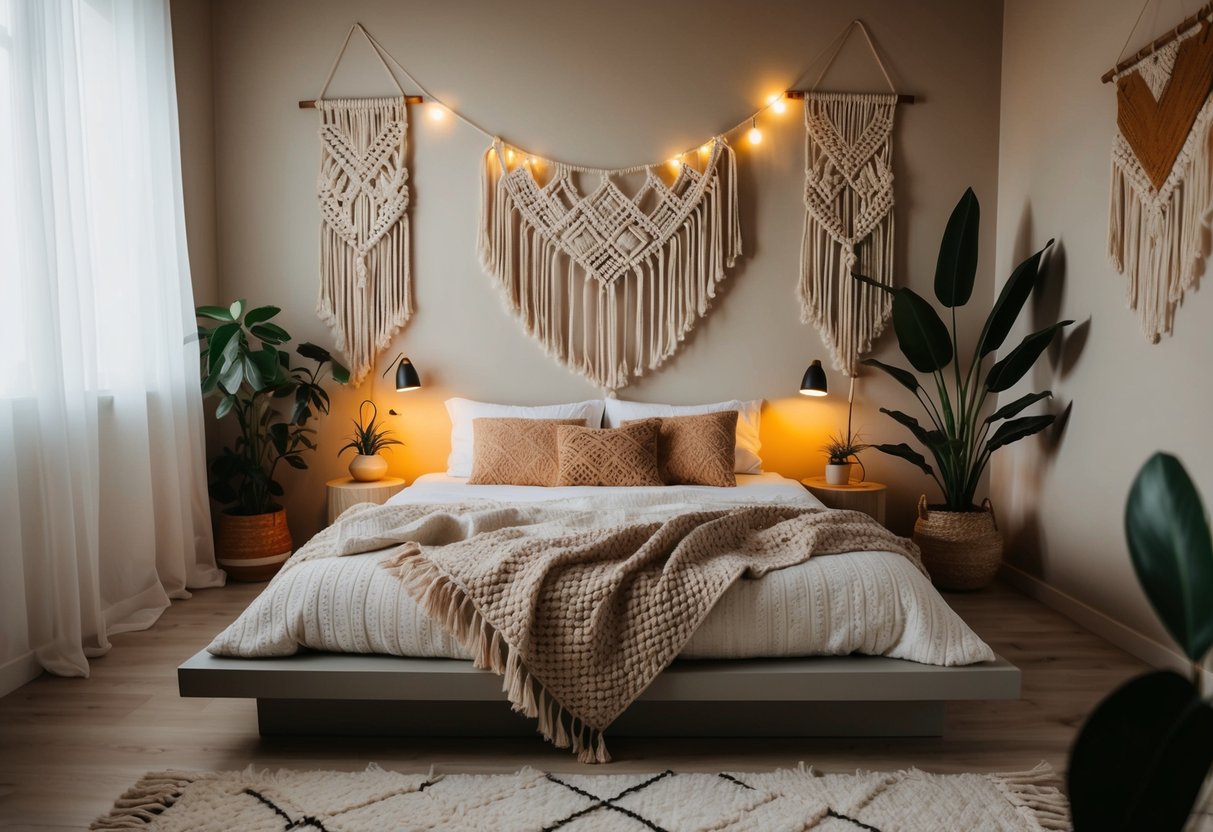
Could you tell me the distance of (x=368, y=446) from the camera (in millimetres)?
4008

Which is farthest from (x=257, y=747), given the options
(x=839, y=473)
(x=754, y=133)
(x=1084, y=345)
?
(x=754, y=133)

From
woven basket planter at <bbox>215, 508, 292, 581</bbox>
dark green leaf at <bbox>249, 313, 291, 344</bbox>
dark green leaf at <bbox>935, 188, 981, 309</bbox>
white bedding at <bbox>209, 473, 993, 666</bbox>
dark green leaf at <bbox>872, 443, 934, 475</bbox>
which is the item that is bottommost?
woven basket planter at <bbox>215, 508, 292, 581</bbox>

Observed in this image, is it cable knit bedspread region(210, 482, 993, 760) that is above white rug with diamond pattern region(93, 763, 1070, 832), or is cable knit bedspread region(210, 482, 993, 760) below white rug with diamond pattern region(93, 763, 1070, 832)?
above

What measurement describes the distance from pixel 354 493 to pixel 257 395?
0.62m

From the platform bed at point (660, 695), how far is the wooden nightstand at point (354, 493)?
1608mm

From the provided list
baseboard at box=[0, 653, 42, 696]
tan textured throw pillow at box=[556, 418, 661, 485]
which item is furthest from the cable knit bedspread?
tan textured throw pillow at box=[556, 418, 661, 485]

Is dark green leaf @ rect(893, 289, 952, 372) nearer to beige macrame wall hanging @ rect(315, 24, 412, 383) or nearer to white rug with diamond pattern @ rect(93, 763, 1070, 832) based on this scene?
white rug with diamond pattern @ rect(93, 763, 1070, 832)

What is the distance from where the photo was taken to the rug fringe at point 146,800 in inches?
70.1

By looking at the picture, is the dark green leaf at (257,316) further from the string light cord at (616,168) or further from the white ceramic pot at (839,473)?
the white ceramic pot at (839,473)

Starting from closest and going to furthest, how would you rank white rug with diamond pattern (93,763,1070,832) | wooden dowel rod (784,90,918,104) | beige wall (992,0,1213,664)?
white rug with diamond pattern (93,763,1070,832)
beige wall (992,0,1213,664)
wooden dowel rod (784,90,918,104)

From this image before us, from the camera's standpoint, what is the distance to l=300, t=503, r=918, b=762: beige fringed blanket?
6.62 feet

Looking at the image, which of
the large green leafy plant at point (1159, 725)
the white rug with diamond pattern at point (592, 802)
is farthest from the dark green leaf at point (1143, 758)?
the white rug with diamond pattern at point (592, 802)

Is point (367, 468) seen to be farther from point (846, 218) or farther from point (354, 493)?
point (846, 218)

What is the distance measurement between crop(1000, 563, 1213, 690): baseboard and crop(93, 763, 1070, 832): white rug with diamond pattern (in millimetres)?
878
